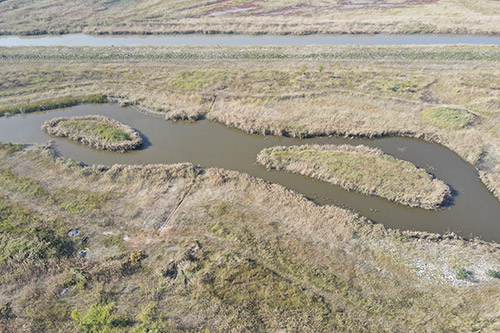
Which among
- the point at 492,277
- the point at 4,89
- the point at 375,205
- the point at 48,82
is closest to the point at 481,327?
the point at 492,277

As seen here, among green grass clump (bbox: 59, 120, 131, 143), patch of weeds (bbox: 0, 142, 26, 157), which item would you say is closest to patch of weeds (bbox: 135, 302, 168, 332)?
green grass clump (bbox: 59, 120, 131, 143)

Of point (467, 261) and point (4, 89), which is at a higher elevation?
point (4, 89)

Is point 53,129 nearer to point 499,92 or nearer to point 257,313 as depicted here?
point 257,313

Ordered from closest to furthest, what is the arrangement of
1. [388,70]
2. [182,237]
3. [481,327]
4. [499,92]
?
[481,327] → [182,237] → [499,92] → [388,70]

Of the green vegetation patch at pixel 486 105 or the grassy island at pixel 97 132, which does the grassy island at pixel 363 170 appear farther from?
the green vegetation patch at pixel 486 105

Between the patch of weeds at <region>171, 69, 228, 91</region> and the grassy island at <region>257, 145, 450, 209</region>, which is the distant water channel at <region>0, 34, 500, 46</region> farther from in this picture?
the grassy island at <region>257, 145, 450, 209</region>

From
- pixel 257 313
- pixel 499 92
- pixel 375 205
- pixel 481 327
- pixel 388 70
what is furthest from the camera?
pixel 388 70

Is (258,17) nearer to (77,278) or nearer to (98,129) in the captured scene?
(98,129)

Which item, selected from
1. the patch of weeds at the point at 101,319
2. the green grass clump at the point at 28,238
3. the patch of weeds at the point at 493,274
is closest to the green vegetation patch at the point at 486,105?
the patch of weeds at the point at 493,274
